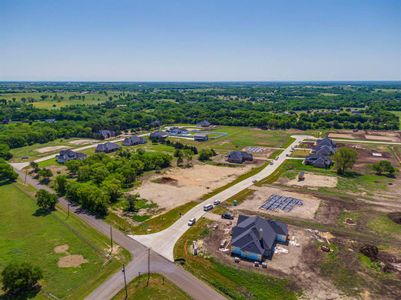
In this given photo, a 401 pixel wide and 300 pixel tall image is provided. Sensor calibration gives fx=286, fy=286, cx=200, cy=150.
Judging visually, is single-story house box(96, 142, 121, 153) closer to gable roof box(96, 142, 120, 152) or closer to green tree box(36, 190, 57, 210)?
gable roof box(96, 142, 120, 152)

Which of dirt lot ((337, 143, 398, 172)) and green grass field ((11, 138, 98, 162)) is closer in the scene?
dirt lot ((337, 143, 398, 172))

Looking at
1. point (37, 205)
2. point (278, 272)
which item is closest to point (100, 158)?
point (37, 205)

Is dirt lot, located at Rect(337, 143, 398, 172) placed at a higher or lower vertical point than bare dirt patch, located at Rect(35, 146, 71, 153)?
higher

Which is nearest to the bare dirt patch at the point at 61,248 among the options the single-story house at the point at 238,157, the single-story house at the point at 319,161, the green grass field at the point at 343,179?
the green grass field at the point at 343,179

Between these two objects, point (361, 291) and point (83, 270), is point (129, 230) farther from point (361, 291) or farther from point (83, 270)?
point (361, 291)

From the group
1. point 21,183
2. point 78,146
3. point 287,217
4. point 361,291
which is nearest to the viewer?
point 361,291

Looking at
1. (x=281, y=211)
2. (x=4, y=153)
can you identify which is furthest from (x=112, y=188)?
(x=4, y=153)

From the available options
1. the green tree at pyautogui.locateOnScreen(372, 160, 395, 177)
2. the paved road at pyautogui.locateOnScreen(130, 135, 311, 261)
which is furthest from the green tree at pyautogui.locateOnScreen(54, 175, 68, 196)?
the green tree at pyautogui.locateOnScreen(372, 160, 395, 177)
